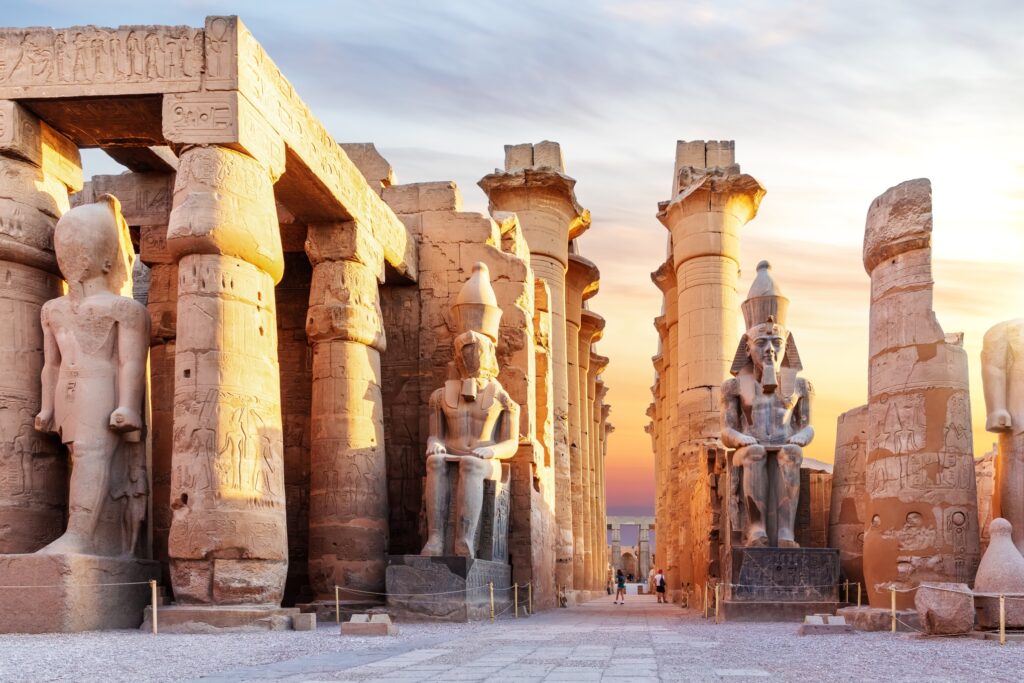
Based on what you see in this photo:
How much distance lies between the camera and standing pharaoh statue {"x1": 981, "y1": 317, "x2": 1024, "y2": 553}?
11656mm

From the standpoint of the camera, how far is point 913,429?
38.0 feet

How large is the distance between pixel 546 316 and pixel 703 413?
548cm

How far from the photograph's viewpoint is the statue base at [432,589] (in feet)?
40.7

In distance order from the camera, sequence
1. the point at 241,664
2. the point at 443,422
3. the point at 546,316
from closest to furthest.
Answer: the point at 241,664 → the point at 443,422 → the point at 546,316

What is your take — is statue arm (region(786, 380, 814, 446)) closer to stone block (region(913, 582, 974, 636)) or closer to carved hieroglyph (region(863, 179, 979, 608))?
carved hieroglyph (region(863, 179, 979, 608))

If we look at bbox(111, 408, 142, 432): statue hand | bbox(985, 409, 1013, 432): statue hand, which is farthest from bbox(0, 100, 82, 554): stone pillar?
bbox(985, 409, 1013, 432): statue hand

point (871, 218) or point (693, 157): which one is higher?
point (693, 157)

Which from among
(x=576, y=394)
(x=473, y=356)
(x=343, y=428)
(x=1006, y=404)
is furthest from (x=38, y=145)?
(x=576, y=394)

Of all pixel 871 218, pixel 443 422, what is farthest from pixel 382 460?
pixel 871 218

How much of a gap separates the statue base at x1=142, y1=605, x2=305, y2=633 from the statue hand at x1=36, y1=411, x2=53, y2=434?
209 cm

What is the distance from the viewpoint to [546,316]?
63.9ft

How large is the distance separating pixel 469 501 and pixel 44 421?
15.4ft

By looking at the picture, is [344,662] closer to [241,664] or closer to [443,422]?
[241,664]

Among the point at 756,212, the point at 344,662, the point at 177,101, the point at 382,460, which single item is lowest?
the point at 344,662
